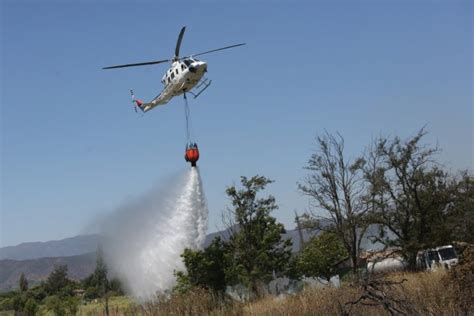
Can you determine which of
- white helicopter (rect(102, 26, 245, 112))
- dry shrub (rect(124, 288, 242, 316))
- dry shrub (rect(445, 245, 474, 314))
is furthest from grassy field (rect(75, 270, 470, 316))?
white helicopter (rect(102, 26, 245, 112))

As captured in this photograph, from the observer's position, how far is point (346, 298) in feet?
44.6

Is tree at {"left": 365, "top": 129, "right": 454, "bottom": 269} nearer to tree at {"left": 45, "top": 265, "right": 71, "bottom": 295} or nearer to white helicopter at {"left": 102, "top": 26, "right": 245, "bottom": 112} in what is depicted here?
white helicopter at {"left": 102, "top": 26, "right": 245, "bottom": 112}

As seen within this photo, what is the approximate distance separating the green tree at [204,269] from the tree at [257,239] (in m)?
0.67

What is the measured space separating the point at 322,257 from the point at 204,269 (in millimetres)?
11039

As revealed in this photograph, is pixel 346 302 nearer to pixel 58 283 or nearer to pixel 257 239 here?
pixel 257 239

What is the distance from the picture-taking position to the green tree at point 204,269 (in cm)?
3250

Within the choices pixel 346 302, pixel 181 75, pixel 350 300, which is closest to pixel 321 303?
pixel 350 300

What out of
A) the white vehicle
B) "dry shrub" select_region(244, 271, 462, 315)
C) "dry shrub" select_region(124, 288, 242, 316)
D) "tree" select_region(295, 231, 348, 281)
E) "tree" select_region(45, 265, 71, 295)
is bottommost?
"dry shrub" select_region(244, 271, 462, 315)

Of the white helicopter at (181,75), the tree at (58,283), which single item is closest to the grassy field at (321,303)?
the white helicopter at (181,75)


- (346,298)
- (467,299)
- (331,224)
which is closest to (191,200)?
(331,224)

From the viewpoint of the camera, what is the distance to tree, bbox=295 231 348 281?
1537 inches

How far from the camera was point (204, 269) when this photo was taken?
108ft

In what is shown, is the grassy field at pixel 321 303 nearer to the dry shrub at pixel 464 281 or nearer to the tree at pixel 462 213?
the dry shrub at pixel 464 281

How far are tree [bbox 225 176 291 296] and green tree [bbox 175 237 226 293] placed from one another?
2.20ft
